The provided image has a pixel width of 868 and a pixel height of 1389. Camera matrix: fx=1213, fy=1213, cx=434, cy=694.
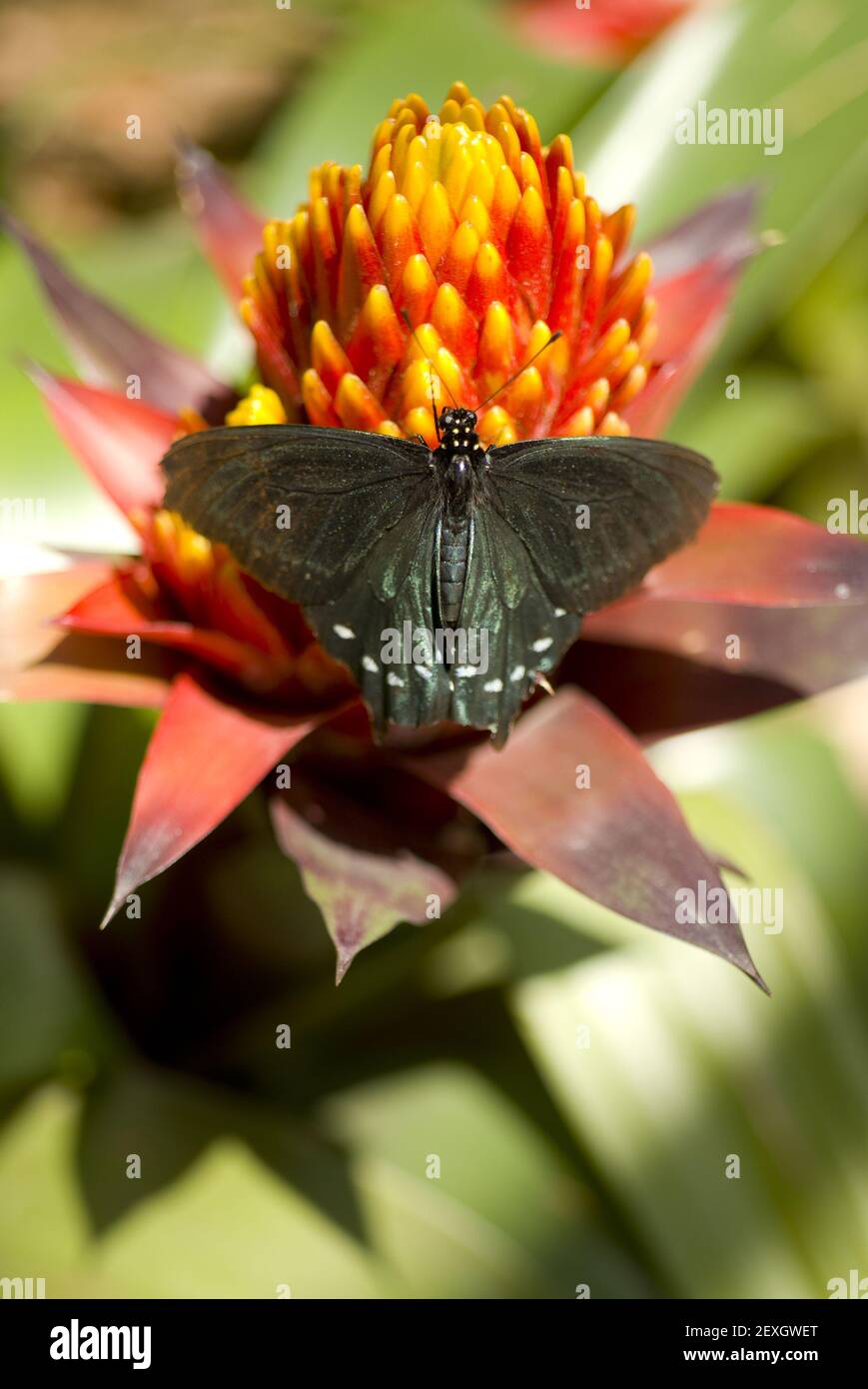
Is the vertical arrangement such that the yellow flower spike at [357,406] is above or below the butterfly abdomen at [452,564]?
above

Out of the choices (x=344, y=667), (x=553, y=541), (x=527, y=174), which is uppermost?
(x=527, y=174)

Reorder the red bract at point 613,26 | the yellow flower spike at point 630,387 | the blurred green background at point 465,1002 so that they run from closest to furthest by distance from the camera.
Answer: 1. the yellow flower spike at point 630,387
2. the blurred green background at point 465,1002
3. the red bract at point 613,26

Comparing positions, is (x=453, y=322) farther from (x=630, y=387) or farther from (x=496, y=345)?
(x=630, y=387)

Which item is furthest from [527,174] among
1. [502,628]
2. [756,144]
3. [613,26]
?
[613,26]

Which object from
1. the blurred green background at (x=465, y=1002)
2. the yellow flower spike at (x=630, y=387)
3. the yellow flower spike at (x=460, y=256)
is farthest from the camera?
the blurred green background at (x=465, y=1002)

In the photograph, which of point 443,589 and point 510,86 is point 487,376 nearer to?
point 443,589

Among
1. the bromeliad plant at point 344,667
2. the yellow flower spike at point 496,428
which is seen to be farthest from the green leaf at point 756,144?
the yellow flower spike at point 496,428

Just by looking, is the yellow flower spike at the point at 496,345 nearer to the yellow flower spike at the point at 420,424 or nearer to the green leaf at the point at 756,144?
the yellow flower spike at the point at 420,424
